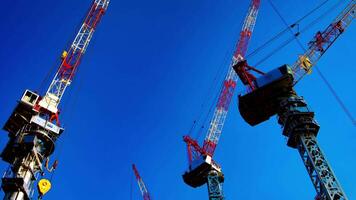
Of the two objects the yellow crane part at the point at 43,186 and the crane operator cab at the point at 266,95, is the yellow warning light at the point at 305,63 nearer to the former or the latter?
the crane operator cab at the point at 266,95

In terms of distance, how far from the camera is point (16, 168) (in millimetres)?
49062

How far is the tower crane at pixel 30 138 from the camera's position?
155ft

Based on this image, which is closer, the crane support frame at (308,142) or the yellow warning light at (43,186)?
the crane support frame at (308,142)

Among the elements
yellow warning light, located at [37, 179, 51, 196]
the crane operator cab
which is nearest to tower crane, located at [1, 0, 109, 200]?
yellow warning light, located at [37, 179, 51, 196]

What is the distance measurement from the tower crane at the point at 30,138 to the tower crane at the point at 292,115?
2831 centimetres

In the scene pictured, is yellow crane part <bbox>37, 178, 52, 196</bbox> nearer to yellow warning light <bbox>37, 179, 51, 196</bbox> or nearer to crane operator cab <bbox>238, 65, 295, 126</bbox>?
yellow warning light <bbox>37, 179, 51, 196</bbox>

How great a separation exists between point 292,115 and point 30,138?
35122mm

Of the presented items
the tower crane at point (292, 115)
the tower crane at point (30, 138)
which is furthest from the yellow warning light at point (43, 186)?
the tower crane at point (292, 115)

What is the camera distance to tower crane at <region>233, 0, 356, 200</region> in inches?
1321

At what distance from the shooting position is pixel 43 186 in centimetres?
4909

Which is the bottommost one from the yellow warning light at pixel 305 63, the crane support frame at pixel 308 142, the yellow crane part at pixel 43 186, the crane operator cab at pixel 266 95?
the crane support frame at pixel 308 142

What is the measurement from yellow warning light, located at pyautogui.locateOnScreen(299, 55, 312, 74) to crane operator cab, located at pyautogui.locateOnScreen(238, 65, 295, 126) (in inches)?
402

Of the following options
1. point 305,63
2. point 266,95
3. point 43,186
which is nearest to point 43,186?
point 43,186

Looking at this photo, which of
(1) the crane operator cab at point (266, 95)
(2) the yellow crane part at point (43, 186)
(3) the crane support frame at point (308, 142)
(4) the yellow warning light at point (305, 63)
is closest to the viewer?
(3) the crane support frame at point (308, 142)
